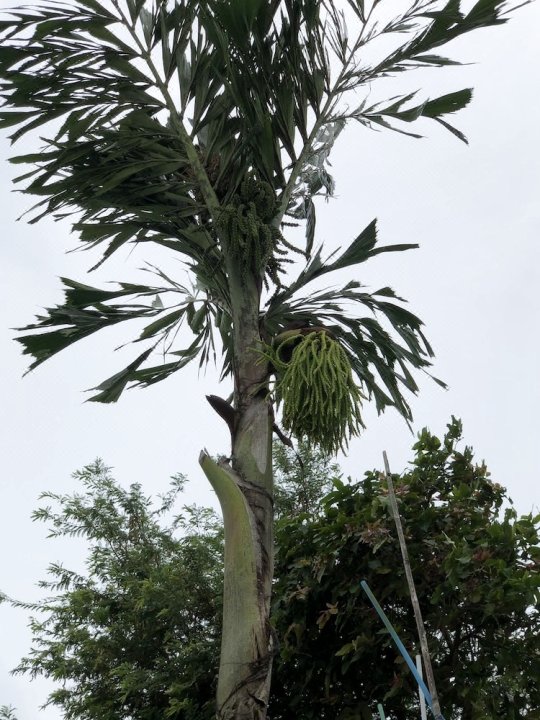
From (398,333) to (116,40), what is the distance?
2.67 meters

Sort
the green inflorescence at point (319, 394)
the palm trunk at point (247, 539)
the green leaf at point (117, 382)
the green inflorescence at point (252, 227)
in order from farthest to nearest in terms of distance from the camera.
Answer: the green leaf at point (117, 382) < the green inflorescence at point (252, 227) < the green inflorescence at point (319, 394) < the palm trunk at point (247, 539)

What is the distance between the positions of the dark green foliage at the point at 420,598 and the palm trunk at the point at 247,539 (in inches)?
77.8

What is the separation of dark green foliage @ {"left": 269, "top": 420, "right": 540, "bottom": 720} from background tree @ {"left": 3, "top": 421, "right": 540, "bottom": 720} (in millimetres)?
12

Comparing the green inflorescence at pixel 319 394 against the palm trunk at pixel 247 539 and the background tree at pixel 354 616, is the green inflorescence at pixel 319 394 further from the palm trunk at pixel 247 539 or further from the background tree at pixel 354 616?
the background tree at pixel 354 616

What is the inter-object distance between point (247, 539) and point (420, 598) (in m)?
2.73

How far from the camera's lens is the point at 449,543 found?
6.84 metres

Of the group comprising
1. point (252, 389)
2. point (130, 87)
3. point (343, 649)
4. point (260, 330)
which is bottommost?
point (343, 649)

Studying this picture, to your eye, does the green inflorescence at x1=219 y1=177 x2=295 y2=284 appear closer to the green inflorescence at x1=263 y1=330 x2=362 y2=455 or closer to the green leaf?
the green inflorescence at x1=263 y1=330 x2=362 y2=455

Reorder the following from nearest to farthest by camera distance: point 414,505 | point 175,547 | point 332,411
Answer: point 332,411 → point 414,505 → point 175,547

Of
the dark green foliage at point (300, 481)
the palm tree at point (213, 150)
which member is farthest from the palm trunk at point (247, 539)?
the dark green foliage at point (300, 481)

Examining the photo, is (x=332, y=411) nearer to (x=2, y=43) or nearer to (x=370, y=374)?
(x=370, y=374)

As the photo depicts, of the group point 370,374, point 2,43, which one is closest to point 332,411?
point 370,374

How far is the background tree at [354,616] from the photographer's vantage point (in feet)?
21.7

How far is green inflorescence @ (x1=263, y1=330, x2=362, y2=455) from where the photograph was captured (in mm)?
4945
